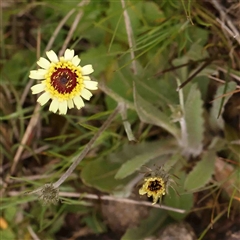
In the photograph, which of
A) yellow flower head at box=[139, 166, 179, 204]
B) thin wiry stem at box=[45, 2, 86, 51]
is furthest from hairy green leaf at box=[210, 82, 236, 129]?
thin wiry stem at box=[45, 2, 86, 51]

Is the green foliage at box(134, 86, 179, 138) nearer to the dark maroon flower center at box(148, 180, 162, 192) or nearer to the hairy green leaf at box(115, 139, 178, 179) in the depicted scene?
the hairy green leaf at box(115, 139, 178, 179)

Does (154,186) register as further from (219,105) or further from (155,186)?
(219,105)

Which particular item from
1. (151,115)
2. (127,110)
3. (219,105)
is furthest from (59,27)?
(219,105)

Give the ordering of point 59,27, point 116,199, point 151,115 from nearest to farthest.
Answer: point 151,115 < point 116,199 < point 59,27

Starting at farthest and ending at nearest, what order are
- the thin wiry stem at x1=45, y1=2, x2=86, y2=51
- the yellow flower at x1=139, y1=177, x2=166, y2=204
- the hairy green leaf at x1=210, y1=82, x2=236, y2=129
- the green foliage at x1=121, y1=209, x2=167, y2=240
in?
the thin wiry stem at x1=45, y1=2, x2=86, y2=51, the green foliage at x1=121, y1=209, x2=167, y2=240, the hairy green leaf at x1=210, y1=82, x2=236, y2=129, the yellow flower at x1=139, y1=177, x2=166, y2=204

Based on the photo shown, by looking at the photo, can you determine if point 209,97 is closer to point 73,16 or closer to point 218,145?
point 218,145

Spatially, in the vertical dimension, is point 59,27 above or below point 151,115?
above

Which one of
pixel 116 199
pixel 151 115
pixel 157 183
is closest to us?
pixel 157 183
